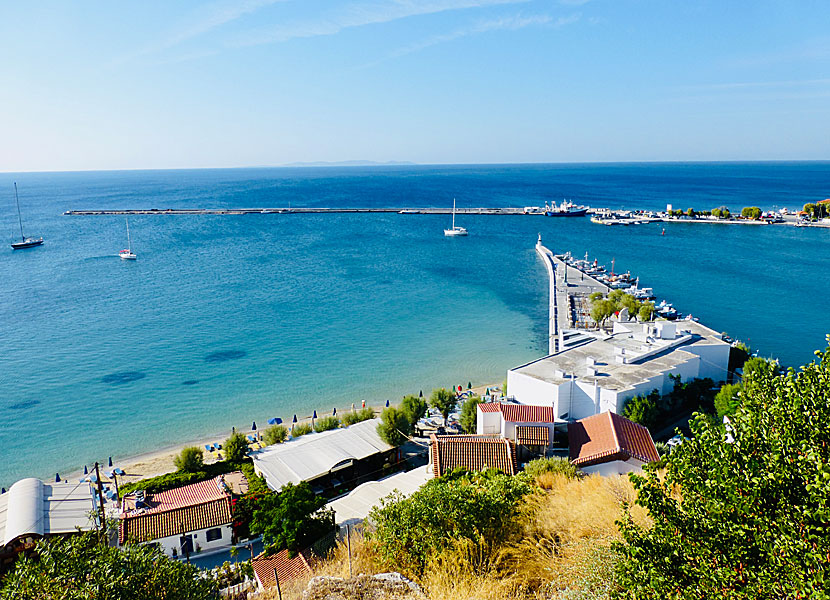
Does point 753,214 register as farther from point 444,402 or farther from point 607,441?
point 607,441

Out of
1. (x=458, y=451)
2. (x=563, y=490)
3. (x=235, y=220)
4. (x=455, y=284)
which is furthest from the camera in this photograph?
(x=235, y=220)

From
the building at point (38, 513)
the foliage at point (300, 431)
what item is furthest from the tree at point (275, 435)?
the building at point (38, 513)

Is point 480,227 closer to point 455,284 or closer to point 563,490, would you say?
point 455,284

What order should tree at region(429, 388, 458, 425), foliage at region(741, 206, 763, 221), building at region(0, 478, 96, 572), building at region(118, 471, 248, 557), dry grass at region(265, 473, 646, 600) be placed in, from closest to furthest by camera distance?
1. dry grass at region(265, 473, 646, 600)
2. building at region(0, 478, 96, 572)
3. building at region(118, 471, 248, 557)
4. tree at region(429, 388, 458, 425)
5. foliage at region(741, 206, 763, 221)

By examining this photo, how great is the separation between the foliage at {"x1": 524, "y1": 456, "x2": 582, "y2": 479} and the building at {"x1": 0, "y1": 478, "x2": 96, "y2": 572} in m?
10.7

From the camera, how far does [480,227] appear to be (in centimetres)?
8156

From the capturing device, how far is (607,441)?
617 inches

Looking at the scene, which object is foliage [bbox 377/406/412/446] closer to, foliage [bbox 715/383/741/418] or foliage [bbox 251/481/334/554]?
foliage [bbox 251/481/334/554]

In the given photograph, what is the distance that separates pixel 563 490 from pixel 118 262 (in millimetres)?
57789

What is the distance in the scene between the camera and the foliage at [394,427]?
18156 mm

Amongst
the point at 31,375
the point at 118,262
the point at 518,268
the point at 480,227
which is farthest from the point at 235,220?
the point at 31,375

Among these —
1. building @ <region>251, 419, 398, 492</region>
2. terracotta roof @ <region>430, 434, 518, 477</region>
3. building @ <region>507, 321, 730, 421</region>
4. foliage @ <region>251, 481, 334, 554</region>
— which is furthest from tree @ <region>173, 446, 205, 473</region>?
building @ <region>507, 321, 730, 421</region>

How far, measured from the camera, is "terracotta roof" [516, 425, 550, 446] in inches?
658

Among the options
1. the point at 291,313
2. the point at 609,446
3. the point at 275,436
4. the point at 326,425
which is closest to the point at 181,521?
the point at 275,436
